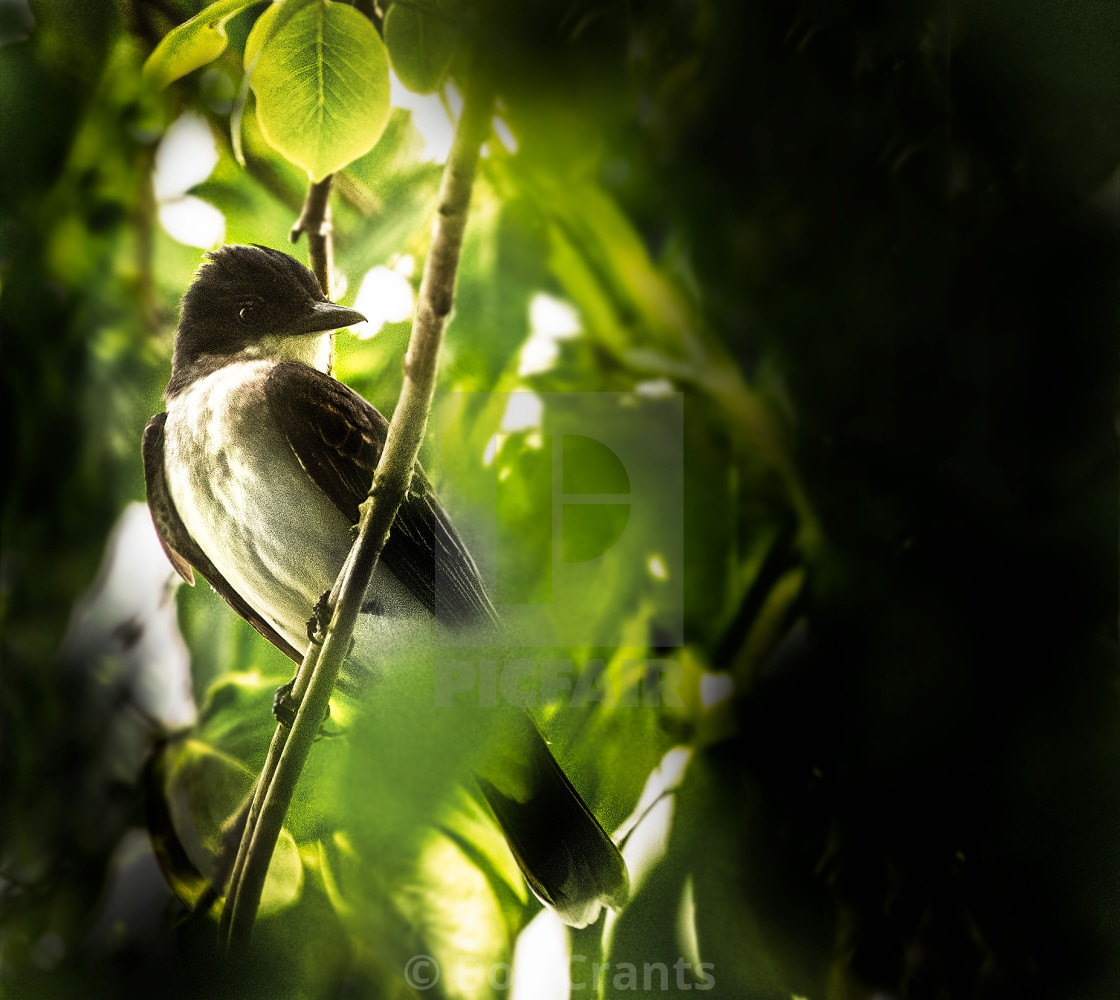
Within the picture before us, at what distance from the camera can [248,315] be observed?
1.96 ft

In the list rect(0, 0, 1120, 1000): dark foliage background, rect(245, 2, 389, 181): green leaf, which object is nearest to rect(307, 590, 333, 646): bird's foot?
rect(0, 0, 1120, 1000): dark foliage background

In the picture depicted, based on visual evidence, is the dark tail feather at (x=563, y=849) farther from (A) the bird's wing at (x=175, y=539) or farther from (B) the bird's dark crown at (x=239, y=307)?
(B) the bird's dark crown at (x=239, y=307)

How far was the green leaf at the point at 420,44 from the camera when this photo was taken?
577 mm

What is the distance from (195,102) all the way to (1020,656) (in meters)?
0.79

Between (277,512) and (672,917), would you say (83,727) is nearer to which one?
(277,512)

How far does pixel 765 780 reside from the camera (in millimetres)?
580

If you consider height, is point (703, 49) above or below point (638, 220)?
above

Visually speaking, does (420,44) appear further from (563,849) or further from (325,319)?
(563,849)

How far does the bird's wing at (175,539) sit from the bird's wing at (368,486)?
105 millimetres

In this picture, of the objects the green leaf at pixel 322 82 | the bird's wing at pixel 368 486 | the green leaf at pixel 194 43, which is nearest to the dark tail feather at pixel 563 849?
the bird's wing at pixel 368 486

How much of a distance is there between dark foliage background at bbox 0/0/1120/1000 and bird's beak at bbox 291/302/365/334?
0.10 m

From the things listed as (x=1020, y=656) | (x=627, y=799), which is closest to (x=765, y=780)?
(x=627, y=799)

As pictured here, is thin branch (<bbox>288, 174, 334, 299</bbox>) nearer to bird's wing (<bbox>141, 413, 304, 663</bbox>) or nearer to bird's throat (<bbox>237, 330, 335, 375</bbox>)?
bird's throat (<bbox>237, 330, 335, 375</bbox>)

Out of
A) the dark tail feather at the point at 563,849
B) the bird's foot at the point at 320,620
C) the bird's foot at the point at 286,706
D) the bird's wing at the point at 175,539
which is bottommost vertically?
the dark tail feather at the point at 563,849
